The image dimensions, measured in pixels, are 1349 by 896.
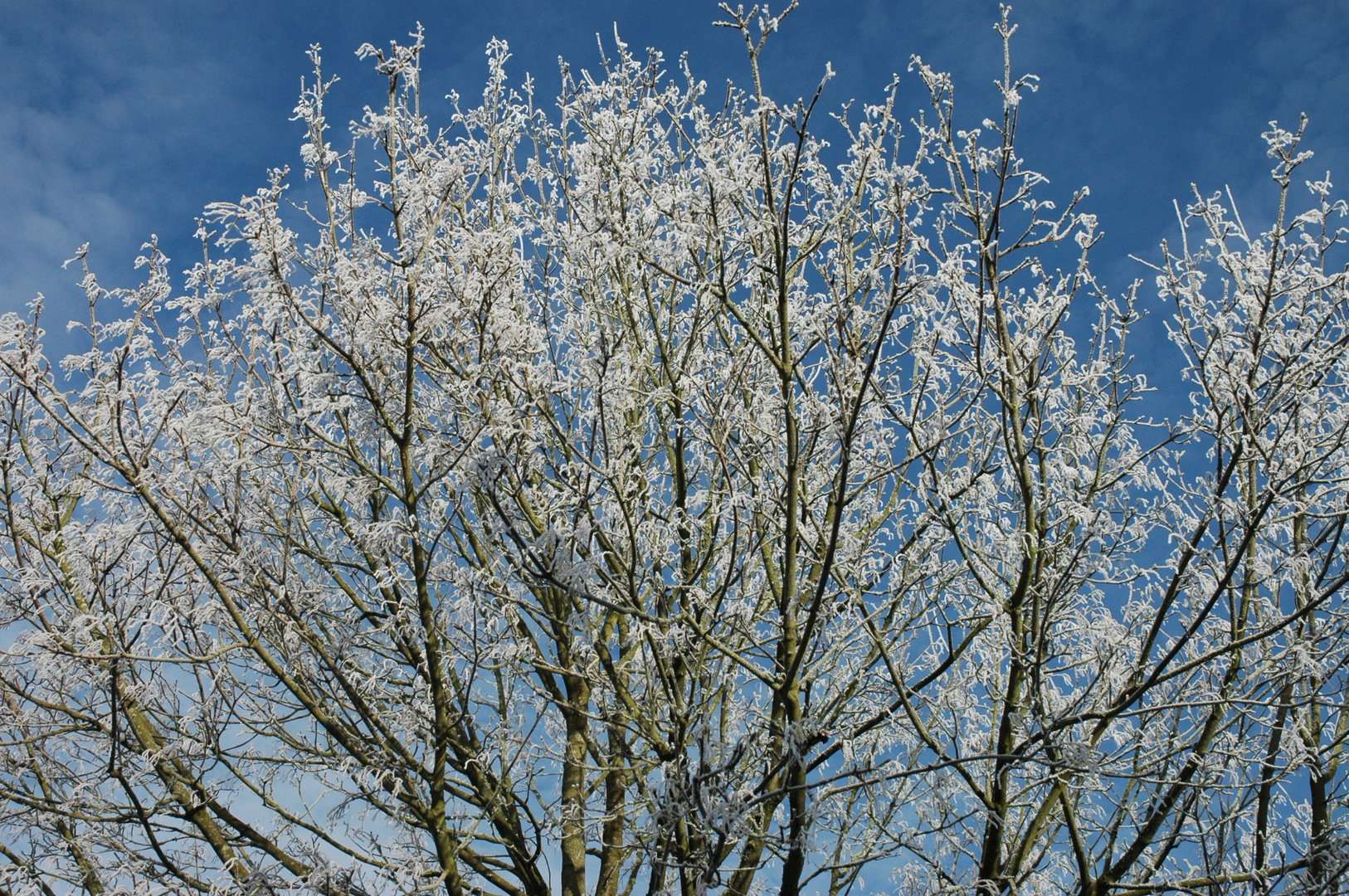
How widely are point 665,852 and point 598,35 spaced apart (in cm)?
614

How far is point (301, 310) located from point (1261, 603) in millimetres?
6135

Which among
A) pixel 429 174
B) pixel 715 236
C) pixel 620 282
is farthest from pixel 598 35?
pixel 715 236

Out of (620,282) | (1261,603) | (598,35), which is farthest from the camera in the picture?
(598,35)

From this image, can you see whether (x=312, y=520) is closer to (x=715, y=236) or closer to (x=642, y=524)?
(x=642, y=524)

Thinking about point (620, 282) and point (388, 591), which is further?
Result: point (620, 282)

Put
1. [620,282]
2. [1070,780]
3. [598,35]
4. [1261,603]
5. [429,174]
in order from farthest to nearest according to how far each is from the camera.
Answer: [598,35] < [620,282] < [1261,603] < [429,174] < [1070,780]

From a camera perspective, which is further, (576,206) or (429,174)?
(576,206)

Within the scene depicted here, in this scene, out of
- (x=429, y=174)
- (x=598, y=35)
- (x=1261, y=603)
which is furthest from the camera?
(x=598, y=35)

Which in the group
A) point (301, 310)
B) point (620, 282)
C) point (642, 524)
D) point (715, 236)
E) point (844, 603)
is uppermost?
point (620, 282)

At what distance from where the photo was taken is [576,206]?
6.44 meters

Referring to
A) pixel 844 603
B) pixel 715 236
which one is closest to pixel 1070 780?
pixel 844 603

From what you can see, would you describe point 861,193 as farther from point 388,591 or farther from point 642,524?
point 388,591

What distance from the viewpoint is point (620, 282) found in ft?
20.9

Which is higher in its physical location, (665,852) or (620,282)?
(620,282)
